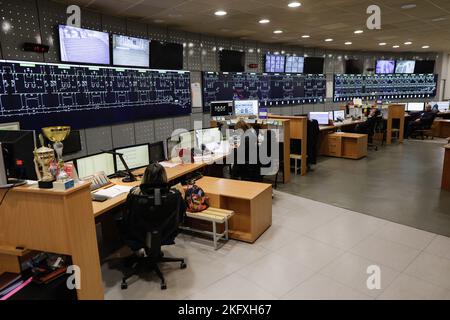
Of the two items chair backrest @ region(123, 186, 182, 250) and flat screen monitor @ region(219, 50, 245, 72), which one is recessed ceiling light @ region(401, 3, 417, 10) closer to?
flat screen monitor @ region(219, 50, 245, 72)

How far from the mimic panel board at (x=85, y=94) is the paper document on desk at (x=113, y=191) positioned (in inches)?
75.7

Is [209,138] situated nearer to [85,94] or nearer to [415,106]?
[85,94]

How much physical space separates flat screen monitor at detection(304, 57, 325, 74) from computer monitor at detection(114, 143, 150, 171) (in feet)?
23.9

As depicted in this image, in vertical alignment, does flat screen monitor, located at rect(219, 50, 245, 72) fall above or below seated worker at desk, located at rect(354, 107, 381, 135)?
above

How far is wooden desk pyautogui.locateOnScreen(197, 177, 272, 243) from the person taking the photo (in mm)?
3584

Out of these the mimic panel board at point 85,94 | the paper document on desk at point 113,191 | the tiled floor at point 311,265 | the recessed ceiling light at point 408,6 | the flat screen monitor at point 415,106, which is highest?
the recessed ceiling light at point 408,6

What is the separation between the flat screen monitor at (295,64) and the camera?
365 inches

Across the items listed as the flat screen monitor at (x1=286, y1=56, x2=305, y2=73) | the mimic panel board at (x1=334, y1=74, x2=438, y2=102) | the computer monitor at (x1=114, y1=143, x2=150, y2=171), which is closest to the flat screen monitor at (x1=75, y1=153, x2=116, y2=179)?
the computer monitor at (x1=114, y1=143, x2=150, y2=171)

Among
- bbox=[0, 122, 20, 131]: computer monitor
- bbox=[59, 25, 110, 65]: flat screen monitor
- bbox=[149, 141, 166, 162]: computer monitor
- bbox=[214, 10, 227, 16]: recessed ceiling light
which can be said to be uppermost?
bbox=[214, 10, 227, 16]: recessed ceiling light

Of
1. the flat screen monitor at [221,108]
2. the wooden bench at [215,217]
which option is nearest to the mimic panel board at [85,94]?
the flat screen monitor at [221,108]

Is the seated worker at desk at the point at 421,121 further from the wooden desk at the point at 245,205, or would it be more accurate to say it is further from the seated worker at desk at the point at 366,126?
the wooden desk at the point at 245,205

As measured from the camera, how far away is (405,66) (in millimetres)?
11930

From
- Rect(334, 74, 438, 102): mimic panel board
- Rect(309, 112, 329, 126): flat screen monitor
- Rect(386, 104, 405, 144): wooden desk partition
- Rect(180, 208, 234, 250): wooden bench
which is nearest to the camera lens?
Rect(180, 208, 234, 250): wooden bench
